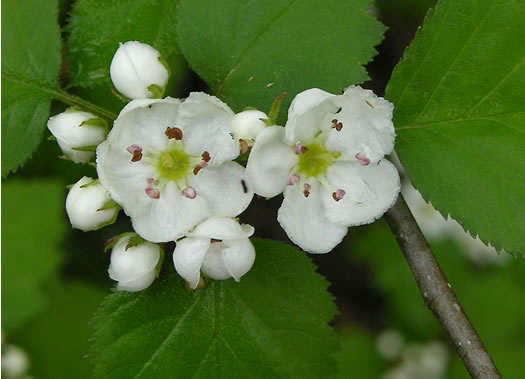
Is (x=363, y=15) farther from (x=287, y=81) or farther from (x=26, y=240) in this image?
(x=26, y=240)

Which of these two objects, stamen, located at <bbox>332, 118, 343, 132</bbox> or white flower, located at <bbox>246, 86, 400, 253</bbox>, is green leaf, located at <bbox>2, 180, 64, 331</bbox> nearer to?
white flower, located at <bbox>246, 86, 400, 253</bbox>

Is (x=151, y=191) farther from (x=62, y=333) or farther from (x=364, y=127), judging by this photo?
(x=62, y=333)

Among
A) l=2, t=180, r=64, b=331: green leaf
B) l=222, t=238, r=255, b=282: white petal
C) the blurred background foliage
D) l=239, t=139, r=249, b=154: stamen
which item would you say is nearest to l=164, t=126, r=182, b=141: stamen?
l=239, t=139, r=249, b=154: stamen

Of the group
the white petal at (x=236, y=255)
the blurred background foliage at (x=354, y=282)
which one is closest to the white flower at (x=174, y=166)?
the white petal at (x=236, y=255)

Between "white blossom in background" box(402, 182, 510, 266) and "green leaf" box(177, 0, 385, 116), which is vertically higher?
"green leaf" box(177, 0, 385, 116)

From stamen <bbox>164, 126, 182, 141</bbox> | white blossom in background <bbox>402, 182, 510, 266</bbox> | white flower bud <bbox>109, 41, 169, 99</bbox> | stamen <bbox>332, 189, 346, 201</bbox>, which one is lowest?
white blossom in background <bbox>402, 182, 510, 266</bbox>

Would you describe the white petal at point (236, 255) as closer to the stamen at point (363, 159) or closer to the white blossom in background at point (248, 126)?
the white blossom in background at point (248, 126)

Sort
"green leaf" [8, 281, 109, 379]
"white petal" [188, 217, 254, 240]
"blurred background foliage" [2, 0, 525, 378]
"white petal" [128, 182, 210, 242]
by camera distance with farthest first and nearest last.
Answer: "green leaf" [8, 281, 109, 379]
"blurred background foliage" [2, 0, 525, 378]
"white petal" [128, 182, 210, 242]
"white petal" [188, 217, 254, 240]

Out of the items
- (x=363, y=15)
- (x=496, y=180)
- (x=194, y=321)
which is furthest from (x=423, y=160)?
(x=194, y=321)

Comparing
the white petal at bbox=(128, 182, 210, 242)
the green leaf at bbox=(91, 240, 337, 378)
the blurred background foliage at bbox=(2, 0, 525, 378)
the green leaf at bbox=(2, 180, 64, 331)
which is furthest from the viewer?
the blurred background foliage at bbox=(2, 0, 525, 378)
